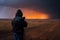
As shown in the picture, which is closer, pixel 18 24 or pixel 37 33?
pixel 18 24

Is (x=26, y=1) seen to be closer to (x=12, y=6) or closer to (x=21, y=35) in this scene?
(x=12, y=6)

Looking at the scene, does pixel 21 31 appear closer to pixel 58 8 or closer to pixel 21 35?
pixel 21 35

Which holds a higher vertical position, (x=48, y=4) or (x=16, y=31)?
(x=48, y=4)

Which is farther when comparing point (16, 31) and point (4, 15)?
point (4, 15)

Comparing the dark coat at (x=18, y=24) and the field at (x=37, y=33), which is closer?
the dark coat at (x=18, y=24)

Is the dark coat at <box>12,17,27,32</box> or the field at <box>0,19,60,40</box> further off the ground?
the dark coat at <box>12,17,27,32</box>

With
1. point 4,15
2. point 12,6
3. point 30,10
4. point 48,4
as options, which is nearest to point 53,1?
point 48,4

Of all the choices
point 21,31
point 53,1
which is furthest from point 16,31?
point 53,1

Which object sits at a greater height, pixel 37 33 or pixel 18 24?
pixel 18 24

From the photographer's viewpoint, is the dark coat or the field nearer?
the dark coat

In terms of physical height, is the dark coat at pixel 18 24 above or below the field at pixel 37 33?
above

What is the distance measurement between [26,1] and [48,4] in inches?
95.7

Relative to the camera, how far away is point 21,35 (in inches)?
130

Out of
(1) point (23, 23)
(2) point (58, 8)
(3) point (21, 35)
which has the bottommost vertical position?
(3) point (21, 35)
